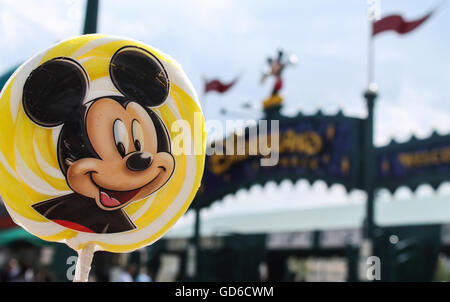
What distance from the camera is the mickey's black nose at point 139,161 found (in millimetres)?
2379

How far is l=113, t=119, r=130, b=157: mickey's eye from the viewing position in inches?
93.7

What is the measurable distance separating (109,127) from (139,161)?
19 centimetres

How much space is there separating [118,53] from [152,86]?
0.67 ft

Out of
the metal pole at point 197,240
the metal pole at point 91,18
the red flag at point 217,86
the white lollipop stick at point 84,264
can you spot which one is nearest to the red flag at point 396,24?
the red flag at point 217,86

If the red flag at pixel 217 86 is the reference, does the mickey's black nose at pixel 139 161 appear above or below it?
below

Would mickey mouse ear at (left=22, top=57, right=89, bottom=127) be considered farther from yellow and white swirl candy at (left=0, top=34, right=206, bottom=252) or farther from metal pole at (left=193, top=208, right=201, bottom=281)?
metal pole at (left=193, top=208, right=201, bottom=281)

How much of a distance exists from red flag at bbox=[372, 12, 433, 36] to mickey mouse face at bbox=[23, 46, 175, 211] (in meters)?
9.88

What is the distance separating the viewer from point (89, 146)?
2346mm

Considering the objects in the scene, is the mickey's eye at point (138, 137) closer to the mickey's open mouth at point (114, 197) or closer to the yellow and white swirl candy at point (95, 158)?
the yellow and white swirl candy at point (95, 158)

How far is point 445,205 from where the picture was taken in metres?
16.0

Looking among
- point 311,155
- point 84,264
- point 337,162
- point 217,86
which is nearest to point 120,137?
point 84,264

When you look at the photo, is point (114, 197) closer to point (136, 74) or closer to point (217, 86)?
point (136, 74)

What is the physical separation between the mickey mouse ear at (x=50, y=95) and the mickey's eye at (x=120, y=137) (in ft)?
0.58
